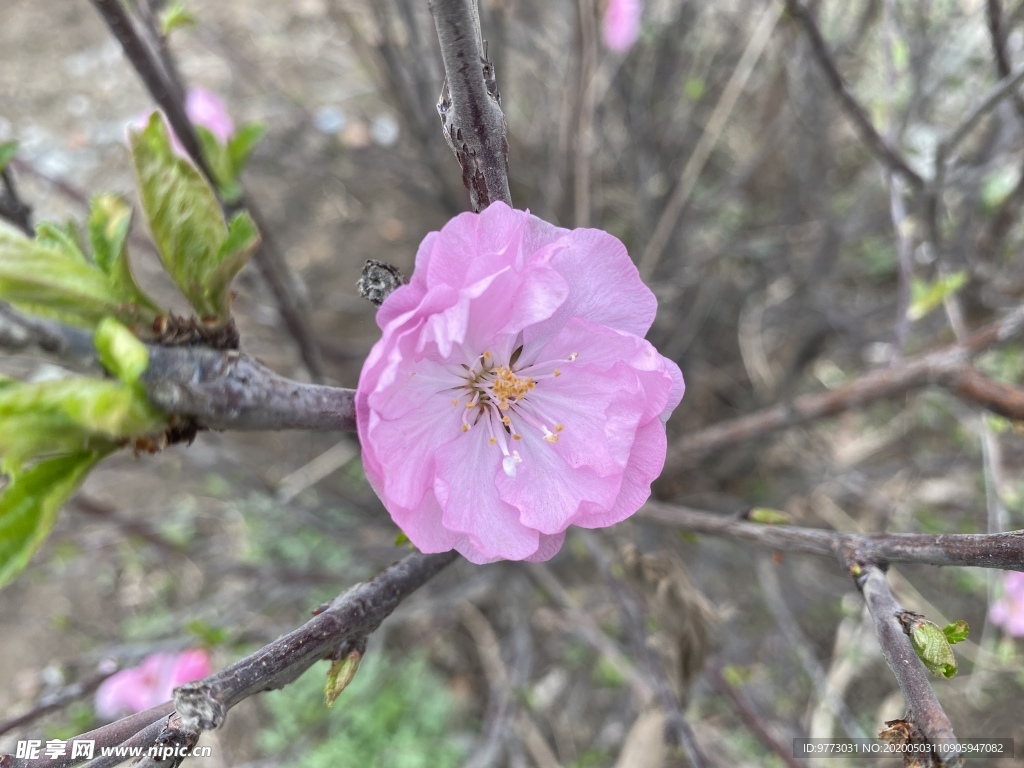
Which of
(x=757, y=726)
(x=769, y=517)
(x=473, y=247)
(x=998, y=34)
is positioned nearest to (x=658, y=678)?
(x=757, y=726)

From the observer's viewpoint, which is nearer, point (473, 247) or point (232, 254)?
point (232, 254)

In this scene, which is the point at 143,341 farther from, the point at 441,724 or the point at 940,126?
the point at 940,126

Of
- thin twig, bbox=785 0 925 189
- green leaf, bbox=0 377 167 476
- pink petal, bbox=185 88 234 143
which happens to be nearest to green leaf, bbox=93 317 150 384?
green leaf, bbox=0 377 167 476

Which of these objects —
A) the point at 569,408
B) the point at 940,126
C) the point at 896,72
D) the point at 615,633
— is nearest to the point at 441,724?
the point at 615,633

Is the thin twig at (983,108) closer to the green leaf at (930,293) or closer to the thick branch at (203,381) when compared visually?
the green leaf at (930,293)

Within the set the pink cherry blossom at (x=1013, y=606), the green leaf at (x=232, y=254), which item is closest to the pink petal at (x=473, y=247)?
the green leaf at (x=232, y=254)

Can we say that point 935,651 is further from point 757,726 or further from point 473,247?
point 757,726
